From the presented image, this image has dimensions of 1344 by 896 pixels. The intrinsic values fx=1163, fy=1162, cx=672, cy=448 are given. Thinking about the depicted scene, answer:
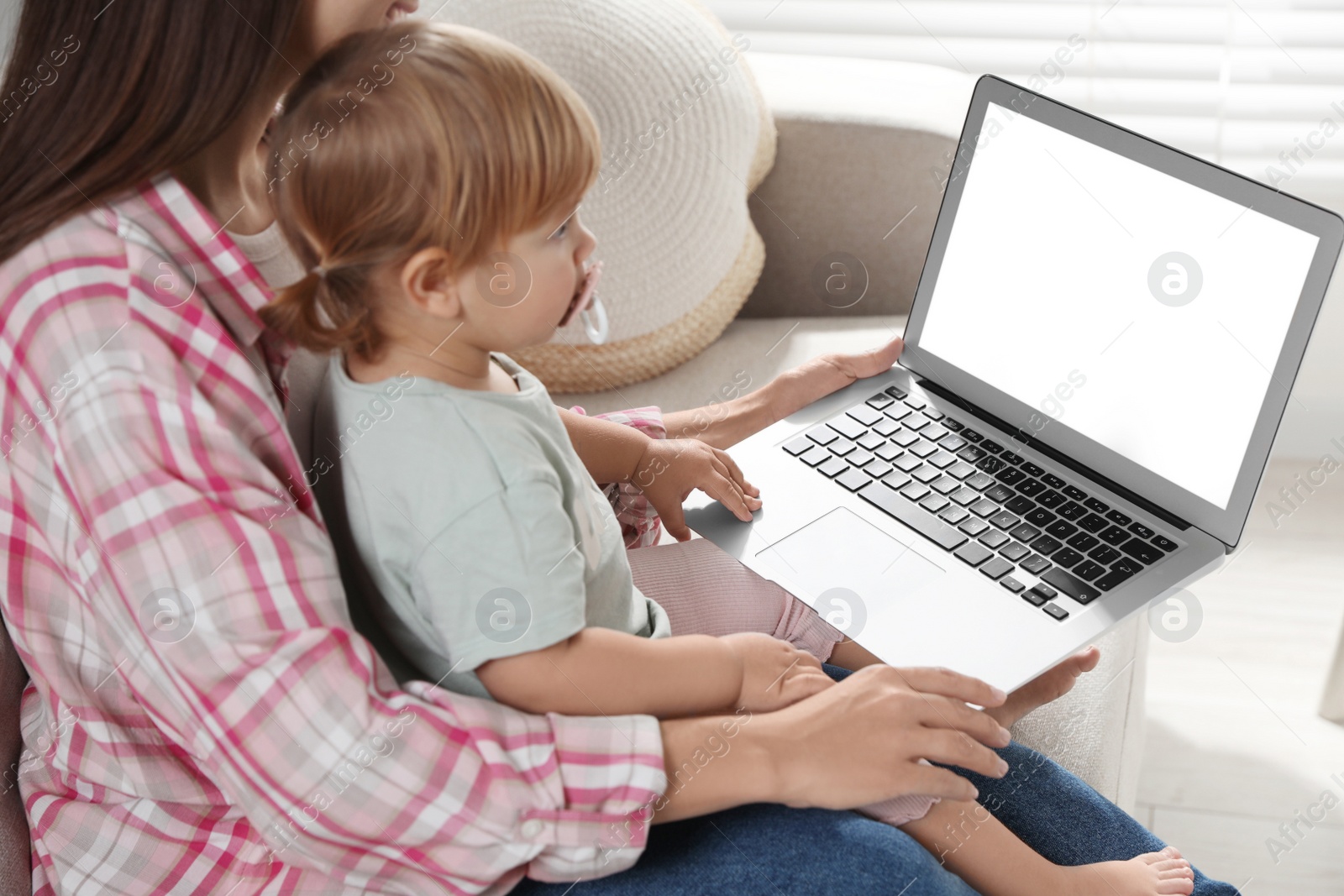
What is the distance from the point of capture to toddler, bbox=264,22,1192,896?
0.66 m

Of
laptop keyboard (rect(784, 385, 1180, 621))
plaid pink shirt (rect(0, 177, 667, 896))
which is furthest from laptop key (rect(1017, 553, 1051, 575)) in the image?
plaid pink shirt (rect(0, 177, 667, 896))

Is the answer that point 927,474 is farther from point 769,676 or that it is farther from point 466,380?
point 466,380

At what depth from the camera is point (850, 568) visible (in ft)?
2.88

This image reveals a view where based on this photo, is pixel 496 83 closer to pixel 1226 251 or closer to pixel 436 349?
pixel 436 349

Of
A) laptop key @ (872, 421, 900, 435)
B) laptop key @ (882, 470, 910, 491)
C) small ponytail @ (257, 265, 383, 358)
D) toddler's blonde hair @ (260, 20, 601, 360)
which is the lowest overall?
laptop key @ (882, 470, 910, 491)

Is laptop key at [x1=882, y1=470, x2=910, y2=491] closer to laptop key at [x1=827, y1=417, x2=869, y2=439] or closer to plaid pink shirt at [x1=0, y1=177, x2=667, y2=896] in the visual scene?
laptop key at [x1=827, y1=417, x2=869, y2=439]

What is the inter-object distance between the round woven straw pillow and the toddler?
0.49 meters

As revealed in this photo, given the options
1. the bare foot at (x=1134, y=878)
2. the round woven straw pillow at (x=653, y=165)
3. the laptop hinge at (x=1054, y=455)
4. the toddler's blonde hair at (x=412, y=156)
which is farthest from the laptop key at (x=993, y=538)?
the round woven straw pillow at (x=653, y=165)

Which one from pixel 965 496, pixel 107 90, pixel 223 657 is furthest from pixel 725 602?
pixel 107 90

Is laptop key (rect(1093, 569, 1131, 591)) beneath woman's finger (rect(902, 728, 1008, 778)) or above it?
above

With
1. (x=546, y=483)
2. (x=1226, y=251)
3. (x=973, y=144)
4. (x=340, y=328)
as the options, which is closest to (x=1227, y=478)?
(x=1226, y=251)

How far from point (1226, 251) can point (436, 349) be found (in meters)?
A: 0.55

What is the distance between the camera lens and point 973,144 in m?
0.97

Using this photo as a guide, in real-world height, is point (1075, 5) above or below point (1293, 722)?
above
